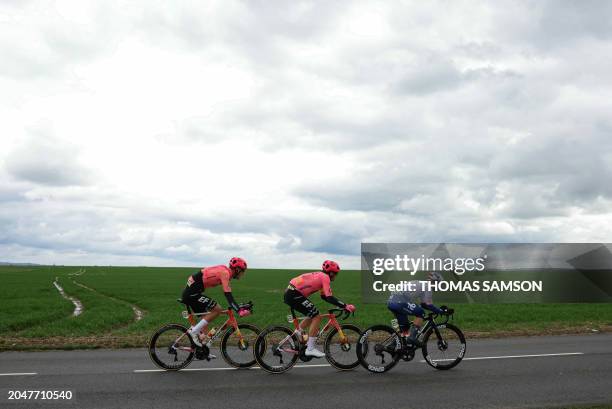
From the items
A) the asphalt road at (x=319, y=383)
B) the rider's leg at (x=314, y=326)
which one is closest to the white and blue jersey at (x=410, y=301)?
the asphalt road at (x=319, y=383)

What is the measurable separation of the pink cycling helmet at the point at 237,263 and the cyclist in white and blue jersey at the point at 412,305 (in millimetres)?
3245

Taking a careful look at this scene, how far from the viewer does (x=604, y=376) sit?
11.0 m

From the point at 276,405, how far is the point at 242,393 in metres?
0.99

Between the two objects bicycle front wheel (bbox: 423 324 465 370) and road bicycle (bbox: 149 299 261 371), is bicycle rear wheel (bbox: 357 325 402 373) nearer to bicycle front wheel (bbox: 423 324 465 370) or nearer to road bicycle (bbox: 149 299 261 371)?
bicycle front wheel (bbox: 423 324 465 370)

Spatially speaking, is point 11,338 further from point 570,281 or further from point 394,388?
point 570,281

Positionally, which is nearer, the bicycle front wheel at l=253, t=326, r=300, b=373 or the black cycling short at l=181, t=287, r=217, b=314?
the bicycle front wheel at l=253, t=326, r=300, b=373

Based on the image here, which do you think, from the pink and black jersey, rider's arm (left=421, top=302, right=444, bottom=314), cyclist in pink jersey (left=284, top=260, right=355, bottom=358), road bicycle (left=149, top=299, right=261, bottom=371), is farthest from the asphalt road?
the pink and black jersey

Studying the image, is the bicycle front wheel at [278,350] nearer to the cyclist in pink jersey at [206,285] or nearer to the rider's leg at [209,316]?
the cyclist in pink jersey at [206,285]

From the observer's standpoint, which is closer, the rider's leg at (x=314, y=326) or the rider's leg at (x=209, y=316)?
the rider's leg at (x=314, y=326)

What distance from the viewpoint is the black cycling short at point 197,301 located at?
37.6 feet

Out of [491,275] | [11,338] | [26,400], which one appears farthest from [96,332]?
[491,275]

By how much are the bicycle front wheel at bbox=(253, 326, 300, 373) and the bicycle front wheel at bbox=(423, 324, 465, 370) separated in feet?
9.39

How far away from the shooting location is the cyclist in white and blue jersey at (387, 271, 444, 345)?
37.3ft

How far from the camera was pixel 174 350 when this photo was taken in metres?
11.4
